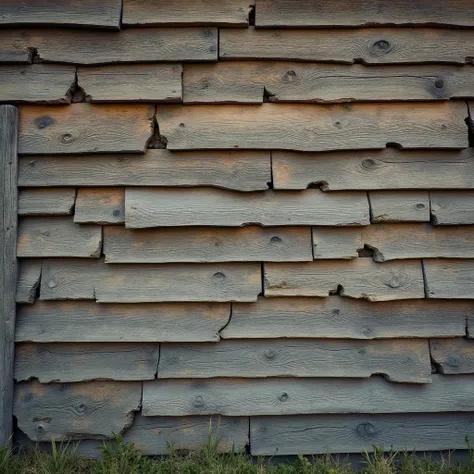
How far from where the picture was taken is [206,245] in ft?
7.37

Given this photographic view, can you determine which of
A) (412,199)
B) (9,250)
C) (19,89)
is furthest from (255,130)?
(9,250)

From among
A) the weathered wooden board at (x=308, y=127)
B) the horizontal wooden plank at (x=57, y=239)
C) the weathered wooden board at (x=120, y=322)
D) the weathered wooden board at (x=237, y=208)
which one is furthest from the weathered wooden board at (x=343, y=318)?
the weathered wooden board at (x=308, y=127)

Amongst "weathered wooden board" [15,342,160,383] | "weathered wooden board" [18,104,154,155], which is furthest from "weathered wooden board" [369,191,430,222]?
"weathered wooden board" [15,342,160,383]

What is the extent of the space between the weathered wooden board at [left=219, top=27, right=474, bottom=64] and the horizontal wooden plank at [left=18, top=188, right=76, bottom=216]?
1.02 metres

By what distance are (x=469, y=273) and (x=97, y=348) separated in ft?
6.25

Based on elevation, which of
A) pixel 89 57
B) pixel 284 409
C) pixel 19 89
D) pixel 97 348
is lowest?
pixel 284 409

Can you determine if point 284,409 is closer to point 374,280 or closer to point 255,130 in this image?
point 374,280

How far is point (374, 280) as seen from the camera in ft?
7.46

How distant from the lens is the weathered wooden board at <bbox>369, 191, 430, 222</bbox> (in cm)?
225

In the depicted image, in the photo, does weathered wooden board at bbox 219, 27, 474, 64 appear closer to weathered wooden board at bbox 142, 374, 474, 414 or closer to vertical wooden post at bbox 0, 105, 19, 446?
vertical wooden post at bbox 0, 105, 19, 446

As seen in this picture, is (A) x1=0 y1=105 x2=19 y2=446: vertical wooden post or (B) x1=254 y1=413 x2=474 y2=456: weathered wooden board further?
(B) x1=254 y1=413 x2=474 y2=456: weathered wooden board

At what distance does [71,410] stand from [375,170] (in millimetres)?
1935

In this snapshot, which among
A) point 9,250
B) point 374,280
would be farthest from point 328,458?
point 9,250

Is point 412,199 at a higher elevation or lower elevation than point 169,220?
higher
